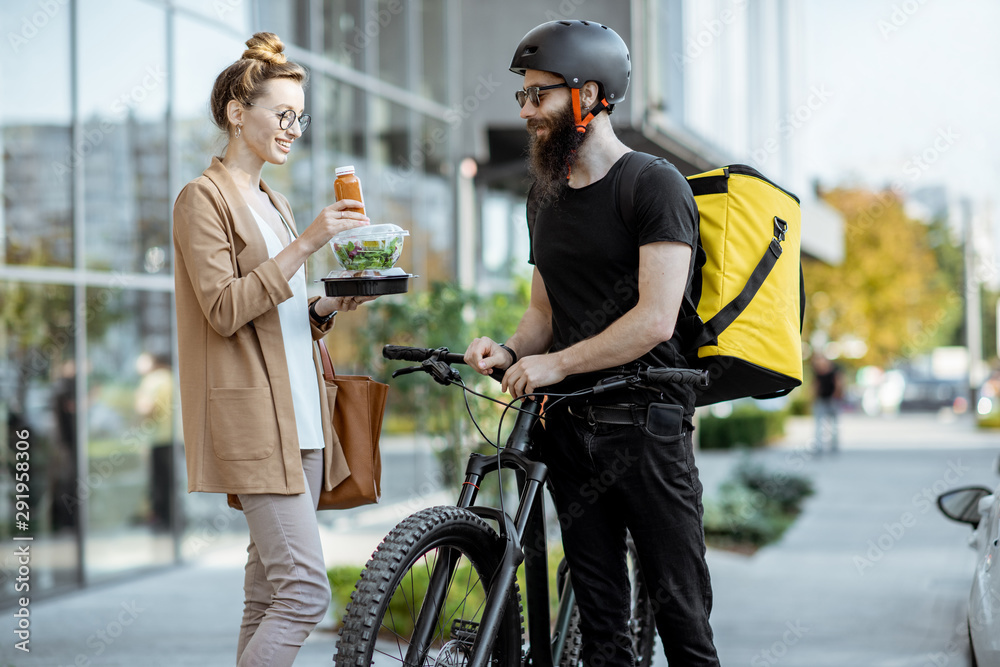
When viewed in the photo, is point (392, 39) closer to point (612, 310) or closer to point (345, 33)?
point (345, 33)

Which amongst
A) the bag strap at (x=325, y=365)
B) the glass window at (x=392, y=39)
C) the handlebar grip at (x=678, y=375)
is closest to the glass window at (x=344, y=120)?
Result: the glass window at (x=392, y=39)

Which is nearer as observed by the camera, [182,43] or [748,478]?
[182,43]

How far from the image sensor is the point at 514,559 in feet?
8.45

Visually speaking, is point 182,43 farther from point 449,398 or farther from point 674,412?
point 674,412

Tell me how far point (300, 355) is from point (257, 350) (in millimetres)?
142

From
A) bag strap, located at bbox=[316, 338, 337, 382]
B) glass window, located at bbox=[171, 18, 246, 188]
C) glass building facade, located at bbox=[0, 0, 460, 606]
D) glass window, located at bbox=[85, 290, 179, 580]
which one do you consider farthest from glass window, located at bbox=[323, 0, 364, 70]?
bag strap, located at bbox=[316, 338, 337, 382]

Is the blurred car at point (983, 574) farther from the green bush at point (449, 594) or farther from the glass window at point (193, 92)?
the glass window at point (193, 92)

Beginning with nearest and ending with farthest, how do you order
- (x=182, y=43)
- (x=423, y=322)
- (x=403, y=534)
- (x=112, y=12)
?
(x=403, y=534) < (x=423, y=322) < (x=112, y=12) < (x=182, y=43)

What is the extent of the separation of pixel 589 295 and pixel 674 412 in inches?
15.4

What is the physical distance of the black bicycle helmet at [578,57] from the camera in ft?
8.57

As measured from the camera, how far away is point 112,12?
7.61 metres

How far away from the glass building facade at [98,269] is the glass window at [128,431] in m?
0.01

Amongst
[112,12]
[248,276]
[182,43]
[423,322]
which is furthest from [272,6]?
[248,276]

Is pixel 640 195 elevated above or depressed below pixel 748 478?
above
